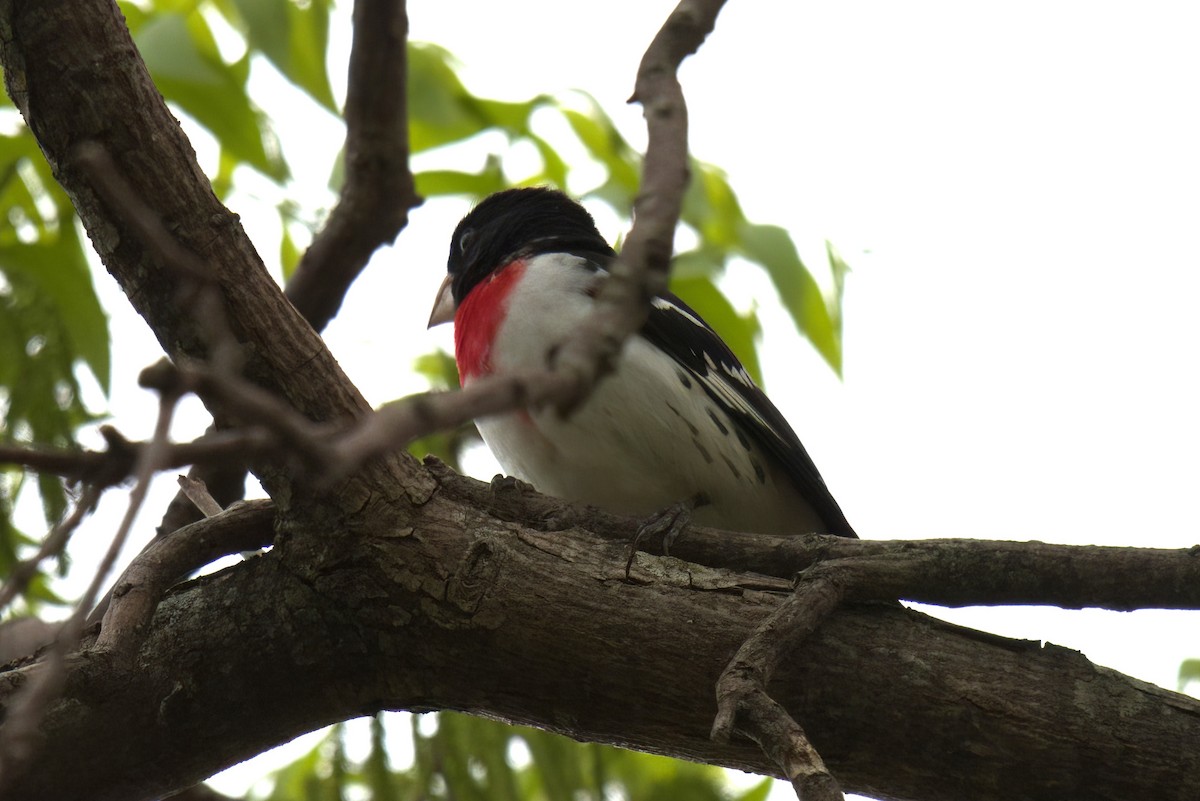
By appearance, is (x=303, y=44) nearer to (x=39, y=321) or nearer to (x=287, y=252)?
(x=287, y=252)

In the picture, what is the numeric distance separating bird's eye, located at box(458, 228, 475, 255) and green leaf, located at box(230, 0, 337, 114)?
2.70 feet

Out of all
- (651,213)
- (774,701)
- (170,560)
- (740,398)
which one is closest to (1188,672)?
(740,398)

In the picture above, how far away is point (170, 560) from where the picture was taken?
280 cm

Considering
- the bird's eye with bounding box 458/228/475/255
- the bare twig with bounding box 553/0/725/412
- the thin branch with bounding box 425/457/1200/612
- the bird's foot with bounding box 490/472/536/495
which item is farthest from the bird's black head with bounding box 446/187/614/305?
the bare twig with bounding box 553/0/725/412

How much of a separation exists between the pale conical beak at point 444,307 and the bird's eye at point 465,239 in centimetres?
16

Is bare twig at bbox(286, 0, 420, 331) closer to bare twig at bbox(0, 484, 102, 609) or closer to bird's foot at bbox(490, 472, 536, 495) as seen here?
bird's foot at bbox(490, 472, 536, 495)

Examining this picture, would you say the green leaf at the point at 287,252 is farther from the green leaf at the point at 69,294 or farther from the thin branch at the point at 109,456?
the thin branch at the point at 109,456

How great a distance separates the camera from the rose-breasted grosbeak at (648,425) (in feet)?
12.0

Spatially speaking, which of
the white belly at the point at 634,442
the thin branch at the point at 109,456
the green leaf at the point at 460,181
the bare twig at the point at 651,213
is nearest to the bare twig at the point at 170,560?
the white belly at the point at 634,442

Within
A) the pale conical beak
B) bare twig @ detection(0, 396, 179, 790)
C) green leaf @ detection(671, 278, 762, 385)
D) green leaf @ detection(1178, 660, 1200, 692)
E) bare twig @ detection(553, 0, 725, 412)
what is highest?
the pale conical beak

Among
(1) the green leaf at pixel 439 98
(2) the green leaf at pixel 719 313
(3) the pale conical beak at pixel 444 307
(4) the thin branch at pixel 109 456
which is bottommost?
Result: (4) the thin branch at pixel 109 456

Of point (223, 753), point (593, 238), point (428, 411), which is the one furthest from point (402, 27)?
point (428, 411)

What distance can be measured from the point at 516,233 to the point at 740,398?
3.94ft

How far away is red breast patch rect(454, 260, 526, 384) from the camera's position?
391 cm
